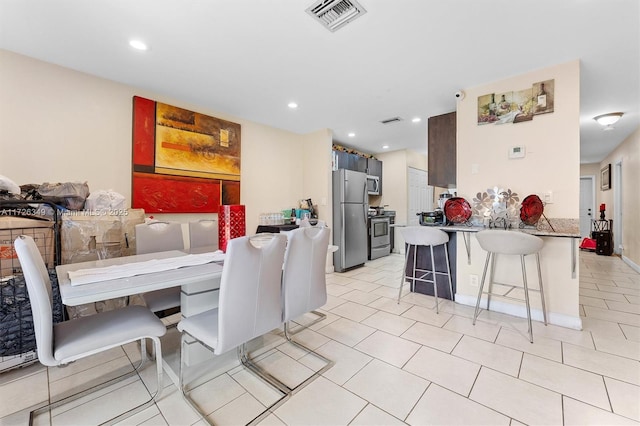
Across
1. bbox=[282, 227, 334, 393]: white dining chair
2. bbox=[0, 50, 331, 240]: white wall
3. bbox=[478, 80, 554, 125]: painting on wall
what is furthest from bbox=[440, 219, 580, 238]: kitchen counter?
bbox=[0, 50, 331, 240]: white wall

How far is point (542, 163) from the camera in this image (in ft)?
8.80

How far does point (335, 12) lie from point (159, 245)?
2.37 meters

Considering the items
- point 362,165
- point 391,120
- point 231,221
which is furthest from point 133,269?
point 362,165

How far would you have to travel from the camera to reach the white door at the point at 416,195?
6313 millimetres

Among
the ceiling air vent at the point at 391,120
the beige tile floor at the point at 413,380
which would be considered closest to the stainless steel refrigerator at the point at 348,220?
the ceiling air vent at the point at 391,120

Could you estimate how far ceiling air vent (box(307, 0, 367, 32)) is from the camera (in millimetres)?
1830

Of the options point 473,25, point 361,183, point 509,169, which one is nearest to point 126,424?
point 473,25

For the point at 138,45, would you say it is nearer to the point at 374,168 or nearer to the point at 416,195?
the point at 374,168

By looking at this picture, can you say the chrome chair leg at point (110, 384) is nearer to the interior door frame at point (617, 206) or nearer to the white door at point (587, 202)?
the interior door frame at point (617, 206)

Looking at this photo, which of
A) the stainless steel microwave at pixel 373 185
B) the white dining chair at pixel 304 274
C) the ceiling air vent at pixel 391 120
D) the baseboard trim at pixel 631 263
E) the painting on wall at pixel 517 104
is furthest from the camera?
the stainless steel microwave at pixel 373 185

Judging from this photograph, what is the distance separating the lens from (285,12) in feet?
6.26

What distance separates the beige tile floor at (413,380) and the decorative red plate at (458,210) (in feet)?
3.49

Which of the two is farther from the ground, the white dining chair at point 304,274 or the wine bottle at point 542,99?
the wine bottle at point 542,99

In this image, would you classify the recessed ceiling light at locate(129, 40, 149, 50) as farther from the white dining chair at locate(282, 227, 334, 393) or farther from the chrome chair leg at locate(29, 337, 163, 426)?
the chrome chair leg at locate(29, 337, 163, 426)
